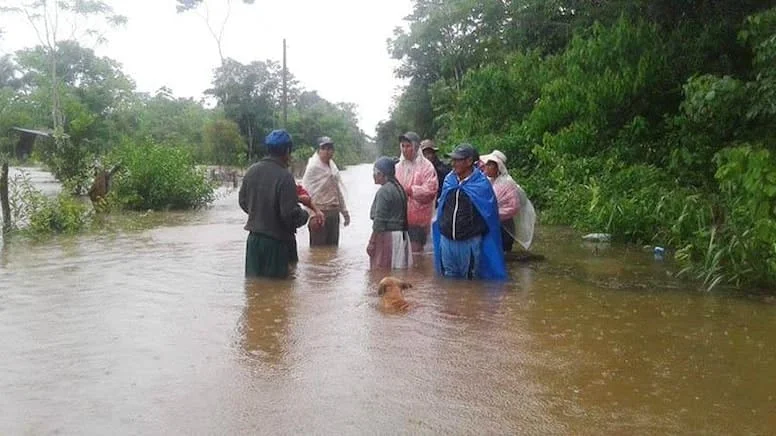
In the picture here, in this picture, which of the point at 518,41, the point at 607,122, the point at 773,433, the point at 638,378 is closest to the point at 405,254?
the point at 638,378

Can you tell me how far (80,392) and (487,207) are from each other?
4.16m

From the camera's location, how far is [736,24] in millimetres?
12188

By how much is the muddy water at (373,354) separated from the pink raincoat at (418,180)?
0.89 meters

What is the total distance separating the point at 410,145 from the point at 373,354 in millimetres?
3975

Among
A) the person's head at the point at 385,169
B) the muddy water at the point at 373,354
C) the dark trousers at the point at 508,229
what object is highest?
the person's head at the point at 385,169

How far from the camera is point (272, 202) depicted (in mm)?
7023

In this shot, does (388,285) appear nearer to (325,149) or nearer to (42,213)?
(325,149)

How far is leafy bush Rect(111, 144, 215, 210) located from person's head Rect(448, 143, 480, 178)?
36.1ft

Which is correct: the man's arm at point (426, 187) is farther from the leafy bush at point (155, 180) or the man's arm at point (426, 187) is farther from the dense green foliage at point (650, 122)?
the leafy bush at point (155, 180)

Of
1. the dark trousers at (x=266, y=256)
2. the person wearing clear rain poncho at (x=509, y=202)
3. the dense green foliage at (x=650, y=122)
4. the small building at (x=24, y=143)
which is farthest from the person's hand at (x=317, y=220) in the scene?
the small building at (x=24, y=143)

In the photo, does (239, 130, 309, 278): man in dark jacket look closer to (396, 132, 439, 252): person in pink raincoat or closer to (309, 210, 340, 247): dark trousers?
(396, 132, 439, 252): person in pink raincoat

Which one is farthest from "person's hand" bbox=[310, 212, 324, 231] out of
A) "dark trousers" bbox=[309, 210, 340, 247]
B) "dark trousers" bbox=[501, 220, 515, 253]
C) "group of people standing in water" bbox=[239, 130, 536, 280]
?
"dark trousers" bbox=[501, 220, 515, 253]

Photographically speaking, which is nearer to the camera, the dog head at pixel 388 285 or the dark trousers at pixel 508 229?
the dog head at pixel 388 285

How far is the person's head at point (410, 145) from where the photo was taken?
8.70m
